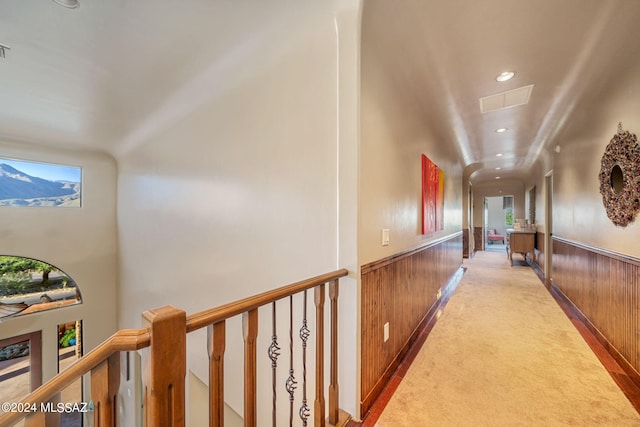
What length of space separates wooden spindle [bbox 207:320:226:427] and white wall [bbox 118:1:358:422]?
808 mm

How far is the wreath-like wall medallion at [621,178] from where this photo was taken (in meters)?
2.00

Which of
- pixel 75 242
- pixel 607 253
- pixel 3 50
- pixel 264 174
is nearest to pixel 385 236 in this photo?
pixel 264 174

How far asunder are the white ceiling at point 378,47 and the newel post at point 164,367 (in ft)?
5.76

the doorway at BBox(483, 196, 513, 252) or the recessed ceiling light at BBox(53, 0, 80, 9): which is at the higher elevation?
the recessed ceiling light at BBox(53, 0, 80, 9)

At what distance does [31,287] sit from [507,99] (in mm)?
7018

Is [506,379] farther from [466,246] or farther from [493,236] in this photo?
[493,236]

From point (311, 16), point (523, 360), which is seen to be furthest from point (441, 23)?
point (523, 360)

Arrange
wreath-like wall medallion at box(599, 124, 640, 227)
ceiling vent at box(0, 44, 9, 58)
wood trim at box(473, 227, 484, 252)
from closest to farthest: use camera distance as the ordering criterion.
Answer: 1. ceiling vent at box(0, 44, 9, 58)
2. wreath-like wall medallion at box(599, 124, 640, 227)
3. wood trim at box(473, 227, 484, 252)

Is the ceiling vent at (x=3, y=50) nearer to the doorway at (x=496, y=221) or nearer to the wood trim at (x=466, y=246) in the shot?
the wood trim at (x=466, y=246)

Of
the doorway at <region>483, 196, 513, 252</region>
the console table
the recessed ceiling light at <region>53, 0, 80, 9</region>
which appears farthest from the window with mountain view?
the doorway at <region>483, 196, 513, 252</region>

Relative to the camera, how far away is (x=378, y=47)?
1.76 m

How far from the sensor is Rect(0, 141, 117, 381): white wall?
155 inches

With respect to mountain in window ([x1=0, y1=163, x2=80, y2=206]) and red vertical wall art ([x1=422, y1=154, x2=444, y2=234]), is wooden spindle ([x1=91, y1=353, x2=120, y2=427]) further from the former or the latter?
mountain in window ([x1=0, y1=163, x2=80, y2=206])

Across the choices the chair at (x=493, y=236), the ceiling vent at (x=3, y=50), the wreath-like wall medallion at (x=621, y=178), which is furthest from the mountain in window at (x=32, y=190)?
the chair at (x=493, y=236)
